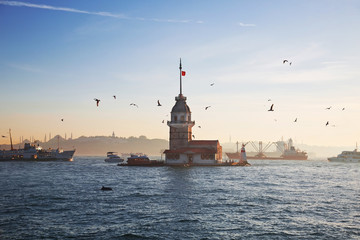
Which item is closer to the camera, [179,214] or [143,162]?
[179,214]

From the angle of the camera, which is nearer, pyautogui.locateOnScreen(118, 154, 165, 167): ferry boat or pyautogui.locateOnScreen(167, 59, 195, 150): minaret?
pyautogui.locateOnScreen(167, 59, 195, 150): minaret

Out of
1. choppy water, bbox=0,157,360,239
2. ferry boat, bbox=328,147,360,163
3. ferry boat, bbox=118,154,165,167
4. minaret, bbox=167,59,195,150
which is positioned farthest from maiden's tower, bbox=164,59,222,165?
ferry boat, bbox=328,147,360,163

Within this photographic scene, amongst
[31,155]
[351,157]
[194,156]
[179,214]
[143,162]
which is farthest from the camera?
[351,157]

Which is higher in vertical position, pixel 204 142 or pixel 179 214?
pixel 204 142

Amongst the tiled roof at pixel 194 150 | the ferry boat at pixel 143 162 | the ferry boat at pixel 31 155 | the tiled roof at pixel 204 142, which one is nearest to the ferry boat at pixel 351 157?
the tiled roof at pixel 204 142

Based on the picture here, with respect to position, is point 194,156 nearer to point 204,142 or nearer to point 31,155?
point 204,142

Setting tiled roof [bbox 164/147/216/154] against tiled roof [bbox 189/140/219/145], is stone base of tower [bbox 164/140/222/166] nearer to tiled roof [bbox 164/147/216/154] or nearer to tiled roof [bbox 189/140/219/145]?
tiled roof [bbox 164/147/216/154]

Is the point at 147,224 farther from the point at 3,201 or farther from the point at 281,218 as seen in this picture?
the point at 3,201

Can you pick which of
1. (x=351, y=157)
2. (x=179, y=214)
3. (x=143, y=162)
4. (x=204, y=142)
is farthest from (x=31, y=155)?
(x=351, y=157)

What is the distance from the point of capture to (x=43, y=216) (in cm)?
3447

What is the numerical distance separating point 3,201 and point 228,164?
82.2 meters

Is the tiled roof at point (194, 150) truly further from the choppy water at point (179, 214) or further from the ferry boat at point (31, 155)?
the ferry boat at point (31, 155)

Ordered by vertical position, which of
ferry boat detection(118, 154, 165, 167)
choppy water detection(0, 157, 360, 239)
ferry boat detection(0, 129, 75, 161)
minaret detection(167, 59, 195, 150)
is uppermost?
minaret detection(167, 59, 195, 150)

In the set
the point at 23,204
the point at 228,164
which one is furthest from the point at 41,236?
the point at 228,164
